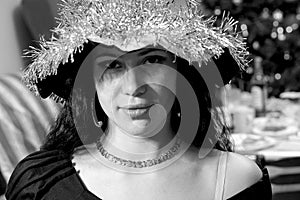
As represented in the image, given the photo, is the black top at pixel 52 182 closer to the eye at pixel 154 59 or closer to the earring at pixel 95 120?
the earring at pixel 95 120

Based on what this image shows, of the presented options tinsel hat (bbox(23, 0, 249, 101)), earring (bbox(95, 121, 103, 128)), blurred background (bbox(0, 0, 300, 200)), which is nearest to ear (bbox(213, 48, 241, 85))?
tinsel hat (bbox(23, 0, 249, 101))

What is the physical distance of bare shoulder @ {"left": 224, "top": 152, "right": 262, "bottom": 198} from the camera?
0.87 m

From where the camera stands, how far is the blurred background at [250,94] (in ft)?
5.32

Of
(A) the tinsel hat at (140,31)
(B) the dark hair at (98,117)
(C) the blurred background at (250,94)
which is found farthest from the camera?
(C) the blurred background at (250,94)

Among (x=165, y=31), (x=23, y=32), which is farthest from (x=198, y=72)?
(x=23, y=32)

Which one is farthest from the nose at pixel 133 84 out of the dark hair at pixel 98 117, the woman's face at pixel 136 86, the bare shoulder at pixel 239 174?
the bare shoulder at pixel 239 174

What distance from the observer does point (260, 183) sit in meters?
0.90

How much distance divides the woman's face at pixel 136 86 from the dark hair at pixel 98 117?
0.22 ft

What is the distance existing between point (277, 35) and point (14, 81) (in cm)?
216

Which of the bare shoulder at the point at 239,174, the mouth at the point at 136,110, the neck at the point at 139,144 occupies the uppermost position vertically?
the mouth at the point at 136,110

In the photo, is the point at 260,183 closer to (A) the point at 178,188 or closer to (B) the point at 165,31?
(A) the point at 178,188

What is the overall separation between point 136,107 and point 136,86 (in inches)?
1.3

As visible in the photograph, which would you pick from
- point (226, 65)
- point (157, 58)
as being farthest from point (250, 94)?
point (157, 58)

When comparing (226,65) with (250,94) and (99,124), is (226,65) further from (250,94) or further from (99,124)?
(250,94)
